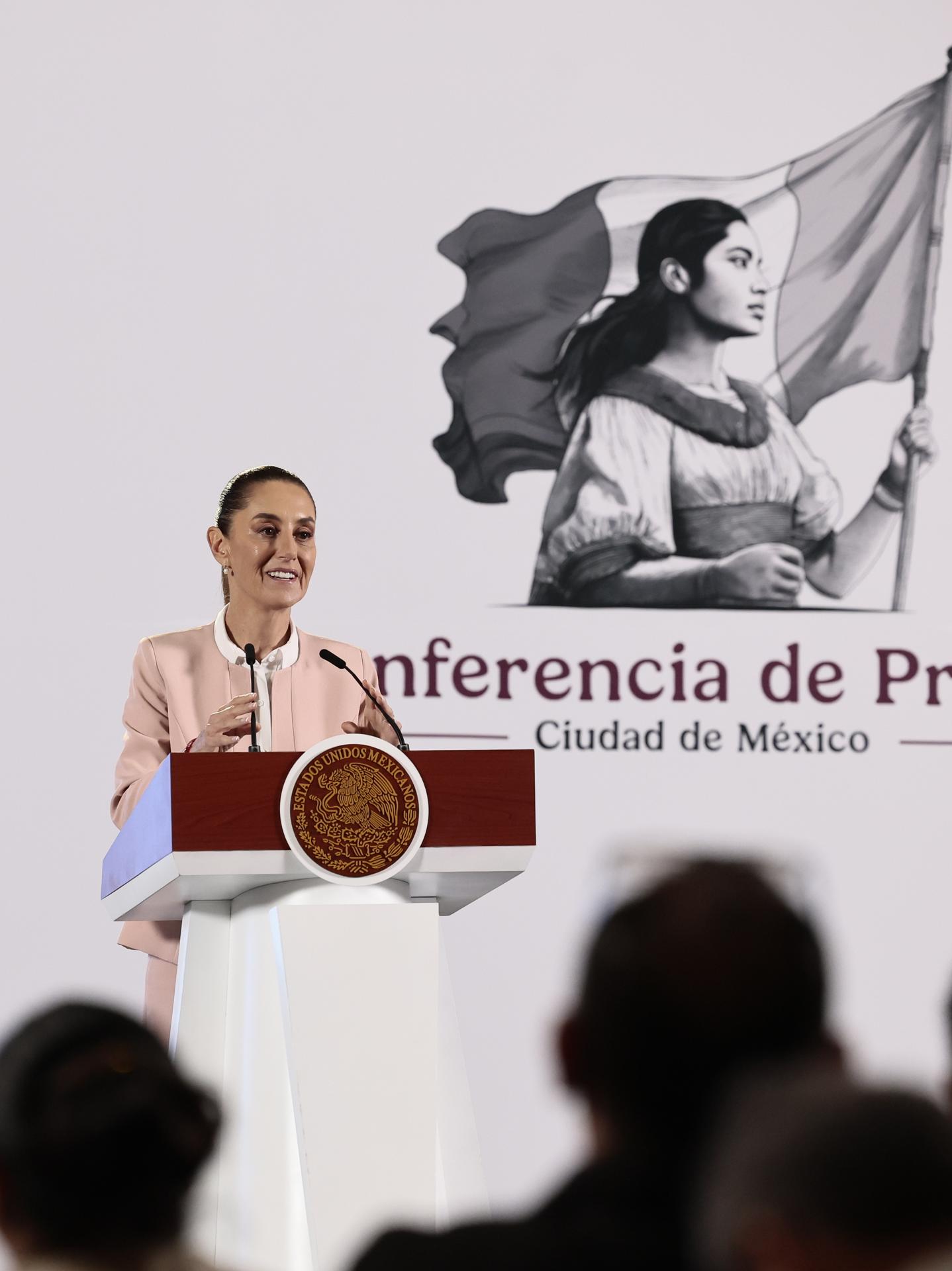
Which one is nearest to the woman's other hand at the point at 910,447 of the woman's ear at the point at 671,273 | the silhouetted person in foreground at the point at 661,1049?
the woman's ear at the point at 671,273

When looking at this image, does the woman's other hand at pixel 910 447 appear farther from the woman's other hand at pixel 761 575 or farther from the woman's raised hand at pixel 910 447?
the woman's other hand at pixel 761 575

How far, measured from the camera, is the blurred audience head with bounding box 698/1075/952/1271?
86 cm

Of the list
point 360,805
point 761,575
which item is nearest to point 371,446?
point 761,575

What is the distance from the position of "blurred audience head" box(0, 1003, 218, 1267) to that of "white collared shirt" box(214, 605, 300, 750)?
2217mm

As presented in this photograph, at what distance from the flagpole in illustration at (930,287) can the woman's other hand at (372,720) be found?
286cm

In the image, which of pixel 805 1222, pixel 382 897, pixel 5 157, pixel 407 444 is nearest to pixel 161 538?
pixel 407 444

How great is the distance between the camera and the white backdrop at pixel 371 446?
5.29m

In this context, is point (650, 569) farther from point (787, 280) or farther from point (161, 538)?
point (161, 538)

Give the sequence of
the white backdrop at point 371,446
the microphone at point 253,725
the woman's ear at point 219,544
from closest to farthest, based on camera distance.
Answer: the microphone at point 253,725, the woman's ear at point 219,544, the white backdrop at point 371,446

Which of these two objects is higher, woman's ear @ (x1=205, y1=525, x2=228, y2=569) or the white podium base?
woman's ear @ (x1=205, y1=525, x2=228, y2=569)

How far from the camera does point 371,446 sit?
5488 mm

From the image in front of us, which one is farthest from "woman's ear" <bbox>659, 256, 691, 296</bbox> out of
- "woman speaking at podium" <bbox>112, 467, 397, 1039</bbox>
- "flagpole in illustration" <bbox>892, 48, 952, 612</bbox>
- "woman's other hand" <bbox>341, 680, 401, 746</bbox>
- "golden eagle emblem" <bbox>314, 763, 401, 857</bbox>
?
"golden eagle emblem" <bbox>314, 763, 401, 857</bbox>

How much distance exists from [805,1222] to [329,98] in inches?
203

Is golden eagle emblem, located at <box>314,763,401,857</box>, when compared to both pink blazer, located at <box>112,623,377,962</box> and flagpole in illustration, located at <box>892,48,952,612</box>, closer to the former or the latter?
pink blazer, located at <box>112,623,377,962</box>
